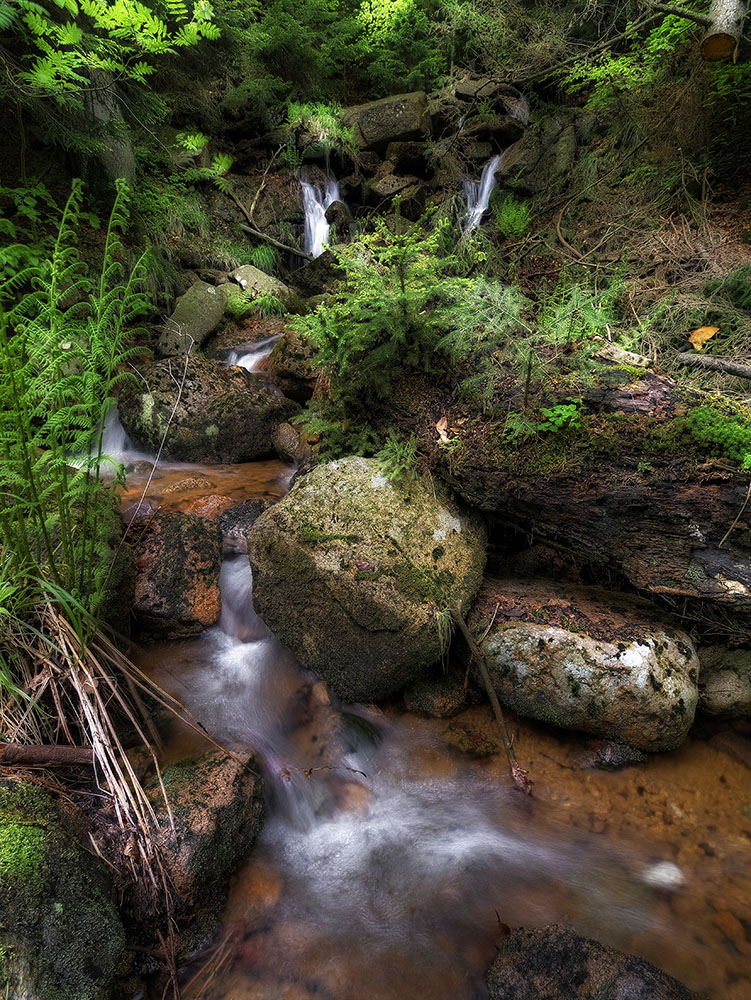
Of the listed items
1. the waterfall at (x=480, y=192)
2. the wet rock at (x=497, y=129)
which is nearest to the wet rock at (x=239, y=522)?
the waterfall at (x=480, y=192)

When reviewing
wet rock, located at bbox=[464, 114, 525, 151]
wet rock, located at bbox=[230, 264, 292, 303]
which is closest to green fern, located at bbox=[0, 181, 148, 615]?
wet rock, located at bbox=[230, 264, 292, 303]

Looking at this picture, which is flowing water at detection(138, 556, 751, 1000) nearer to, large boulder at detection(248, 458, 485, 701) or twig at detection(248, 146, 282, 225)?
large boulder at detection(248, 458, 485, 701)

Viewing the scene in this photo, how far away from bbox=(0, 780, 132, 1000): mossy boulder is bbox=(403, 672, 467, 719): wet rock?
1922 millimetres

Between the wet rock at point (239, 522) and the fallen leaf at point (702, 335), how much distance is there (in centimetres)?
410

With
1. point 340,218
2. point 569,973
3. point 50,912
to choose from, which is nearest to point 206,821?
point 50,912

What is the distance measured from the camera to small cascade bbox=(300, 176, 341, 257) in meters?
10.2

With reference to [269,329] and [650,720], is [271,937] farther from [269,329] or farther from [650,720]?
[269,329]

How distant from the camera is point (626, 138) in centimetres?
718

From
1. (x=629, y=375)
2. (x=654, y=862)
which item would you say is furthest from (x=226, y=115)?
(x=654, y=862)

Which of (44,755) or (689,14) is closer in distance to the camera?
(44,755)

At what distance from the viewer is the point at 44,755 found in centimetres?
218

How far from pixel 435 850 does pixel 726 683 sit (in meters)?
2.19

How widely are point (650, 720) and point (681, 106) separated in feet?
24.2

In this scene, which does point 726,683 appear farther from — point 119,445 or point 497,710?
point 119,445
